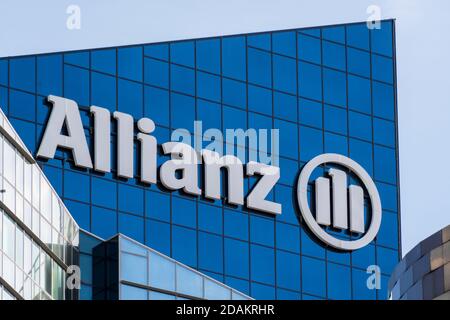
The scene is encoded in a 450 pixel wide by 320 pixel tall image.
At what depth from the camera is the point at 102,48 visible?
348 ft

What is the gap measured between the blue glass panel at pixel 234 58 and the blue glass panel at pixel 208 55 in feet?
1.59

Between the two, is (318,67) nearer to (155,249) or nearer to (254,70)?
(254,70)

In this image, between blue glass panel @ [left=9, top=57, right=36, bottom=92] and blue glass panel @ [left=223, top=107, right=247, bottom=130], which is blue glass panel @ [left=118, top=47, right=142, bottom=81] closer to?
blue glass panel @ [left=223, top=107, right=247, bottom=130]

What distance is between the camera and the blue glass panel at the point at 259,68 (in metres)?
113

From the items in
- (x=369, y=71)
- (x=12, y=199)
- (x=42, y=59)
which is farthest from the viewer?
(x=369, y=71)

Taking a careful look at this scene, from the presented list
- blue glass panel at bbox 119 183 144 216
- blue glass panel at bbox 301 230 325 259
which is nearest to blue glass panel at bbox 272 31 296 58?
blue glass panel at bbox 301 230 325 259

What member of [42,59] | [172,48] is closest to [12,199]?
[42,59]

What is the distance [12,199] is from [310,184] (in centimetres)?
3374

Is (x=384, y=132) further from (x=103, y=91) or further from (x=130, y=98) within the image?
(x=103, y=91)

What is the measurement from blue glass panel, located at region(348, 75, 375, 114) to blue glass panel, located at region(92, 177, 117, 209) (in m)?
18.9

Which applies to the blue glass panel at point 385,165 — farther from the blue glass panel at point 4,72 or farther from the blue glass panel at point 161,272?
the blue glass panel at point 4,72

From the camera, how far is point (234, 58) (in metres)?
113

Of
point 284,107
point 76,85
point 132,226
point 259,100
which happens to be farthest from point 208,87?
point 132,226

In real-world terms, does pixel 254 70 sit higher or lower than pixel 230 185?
higher
